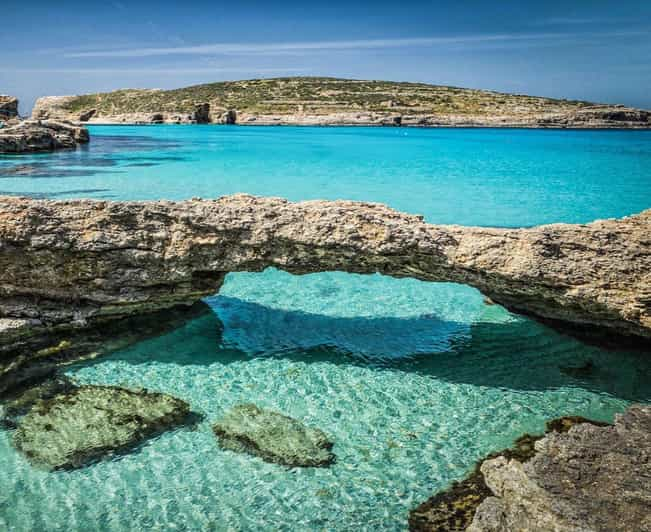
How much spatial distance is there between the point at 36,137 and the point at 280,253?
3791 cm

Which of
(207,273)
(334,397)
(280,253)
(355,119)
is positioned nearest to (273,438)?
(334,397)

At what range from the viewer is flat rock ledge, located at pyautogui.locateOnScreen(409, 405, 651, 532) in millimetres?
4746

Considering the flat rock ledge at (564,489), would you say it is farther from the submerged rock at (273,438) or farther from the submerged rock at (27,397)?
the submerged rock at (27,397)

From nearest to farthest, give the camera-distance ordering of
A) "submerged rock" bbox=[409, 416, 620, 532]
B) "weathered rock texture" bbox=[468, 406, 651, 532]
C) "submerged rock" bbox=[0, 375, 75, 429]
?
"weathered rock texture" bbox=[468, 406, 651, 532] → "submerged rock" bbox=[409, 416, 620, 532] → "submerged rock" bbox=[0, 375, 75, 429]

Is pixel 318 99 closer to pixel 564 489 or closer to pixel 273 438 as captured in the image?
pixel 273 438

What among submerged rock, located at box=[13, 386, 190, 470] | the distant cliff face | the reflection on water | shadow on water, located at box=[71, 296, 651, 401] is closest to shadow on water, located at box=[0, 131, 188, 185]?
shadow on water, located at box=[71, 296, 651, 401]

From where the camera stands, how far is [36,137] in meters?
38.9

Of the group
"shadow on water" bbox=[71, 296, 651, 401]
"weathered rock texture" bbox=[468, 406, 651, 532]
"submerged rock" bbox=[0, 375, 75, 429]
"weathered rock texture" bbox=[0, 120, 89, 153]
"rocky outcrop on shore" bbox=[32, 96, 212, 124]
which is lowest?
"submerged rock" bbox=[0, 375, 75, 429]

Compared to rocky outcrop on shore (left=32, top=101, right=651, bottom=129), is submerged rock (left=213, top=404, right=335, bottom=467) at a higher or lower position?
lower

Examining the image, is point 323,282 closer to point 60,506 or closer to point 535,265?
point 535,265

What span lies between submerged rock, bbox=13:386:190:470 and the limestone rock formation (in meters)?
102

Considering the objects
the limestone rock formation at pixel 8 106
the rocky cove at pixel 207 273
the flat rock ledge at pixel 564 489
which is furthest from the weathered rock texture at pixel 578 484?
the limestone rock formation at pixel 8 106

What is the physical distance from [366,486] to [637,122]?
4936 inches

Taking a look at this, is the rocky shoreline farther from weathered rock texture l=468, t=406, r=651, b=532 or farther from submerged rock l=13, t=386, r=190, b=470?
weathered rock texture l=468, t=406, r=651, b=532
